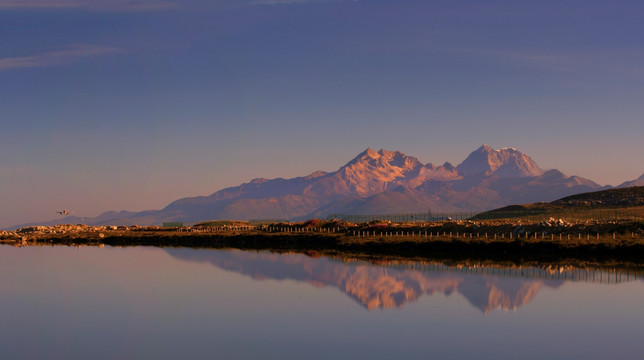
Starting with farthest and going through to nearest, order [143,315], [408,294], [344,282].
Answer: [344,282] < [408,294] < [143,315]

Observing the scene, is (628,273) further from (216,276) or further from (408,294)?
(216,276)

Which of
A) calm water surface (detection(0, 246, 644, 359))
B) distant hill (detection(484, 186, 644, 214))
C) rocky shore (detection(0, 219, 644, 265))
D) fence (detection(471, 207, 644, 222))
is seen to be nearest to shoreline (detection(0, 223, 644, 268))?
rocky shore (detection(0, 219, 644, 265))

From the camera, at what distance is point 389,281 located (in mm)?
55000

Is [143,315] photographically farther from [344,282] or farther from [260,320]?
[344,282]

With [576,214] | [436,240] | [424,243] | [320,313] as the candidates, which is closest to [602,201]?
[576,214]

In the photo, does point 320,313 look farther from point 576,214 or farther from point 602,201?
point 602,201

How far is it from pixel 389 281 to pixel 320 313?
1363 cm

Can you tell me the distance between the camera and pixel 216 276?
6162cm

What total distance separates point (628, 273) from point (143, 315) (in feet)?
125

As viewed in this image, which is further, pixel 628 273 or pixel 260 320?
pixel 628 273

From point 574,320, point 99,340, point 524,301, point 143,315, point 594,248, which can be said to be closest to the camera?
point 99,340

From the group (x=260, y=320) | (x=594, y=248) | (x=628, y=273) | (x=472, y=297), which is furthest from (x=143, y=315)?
(x=594, y=248)

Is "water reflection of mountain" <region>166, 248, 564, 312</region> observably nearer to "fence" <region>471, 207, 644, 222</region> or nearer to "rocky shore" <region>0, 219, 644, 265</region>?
"rocky shore" <region>0, 219, 644, 265</region>

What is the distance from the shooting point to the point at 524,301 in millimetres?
44438
